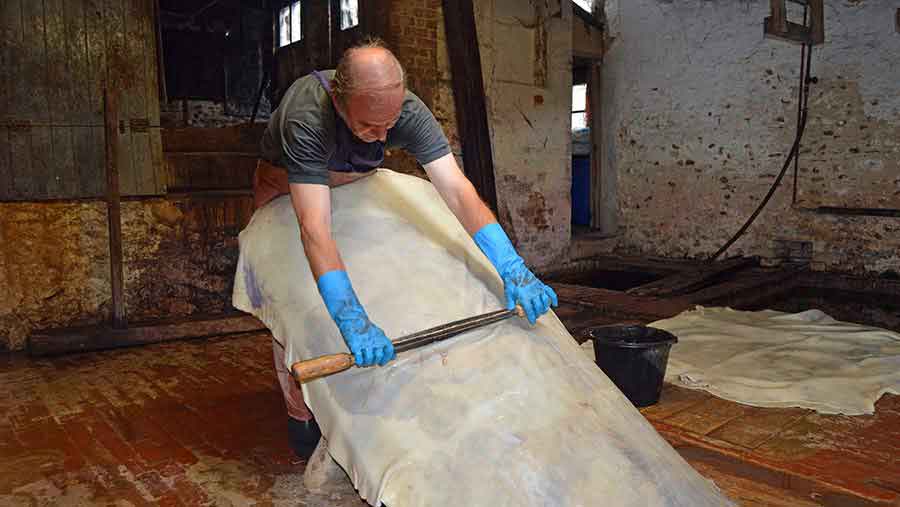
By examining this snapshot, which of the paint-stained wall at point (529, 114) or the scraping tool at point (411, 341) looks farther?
the paint-stained wall at point (529, 114)

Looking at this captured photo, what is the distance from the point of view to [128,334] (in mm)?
4824

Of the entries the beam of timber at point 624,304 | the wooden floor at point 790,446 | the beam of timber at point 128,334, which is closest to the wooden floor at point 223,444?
the wooden floor at point 790,446

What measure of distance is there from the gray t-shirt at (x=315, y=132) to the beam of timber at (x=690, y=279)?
421cm

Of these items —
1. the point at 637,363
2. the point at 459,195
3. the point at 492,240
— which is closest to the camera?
the point at 492,240

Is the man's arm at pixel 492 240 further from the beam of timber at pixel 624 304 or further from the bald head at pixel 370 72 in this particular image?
the beam of timber at pixel 624 304

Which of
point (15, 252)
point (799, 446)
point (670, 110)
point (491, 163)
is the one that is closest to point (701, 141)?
point (670, 110)

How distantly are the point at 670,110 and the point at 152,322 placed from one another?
7041 mm

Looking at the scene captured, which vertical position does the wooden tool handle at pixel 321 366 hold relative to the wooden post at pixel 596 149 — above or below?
below

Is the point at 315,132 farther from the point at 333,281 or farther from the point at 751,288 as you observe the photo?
the point at 751,288

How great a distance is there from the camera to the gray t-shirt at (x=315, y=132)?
2.38 m

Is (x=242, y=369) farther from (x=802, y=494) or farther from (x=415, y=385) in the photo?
(x=802, y=494)

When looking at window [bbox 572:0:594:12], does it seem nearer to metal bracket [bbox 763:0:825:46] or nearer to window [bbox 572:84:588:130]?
window [bbox 572:84:588:130]

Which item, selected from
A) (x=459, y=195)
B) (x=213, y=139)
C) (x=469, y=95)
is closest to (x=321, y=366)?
(x=459, y=195)

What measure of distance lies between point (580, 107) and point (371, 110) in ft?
29.7
